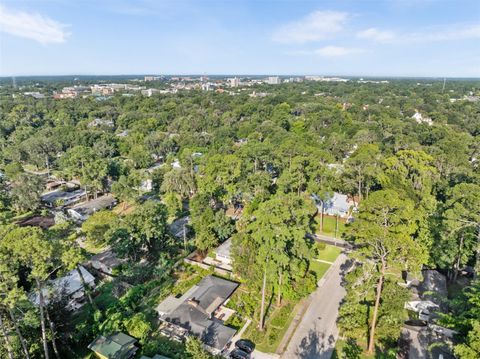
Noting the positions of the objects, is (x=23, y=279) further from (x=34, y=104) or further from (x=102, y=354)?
(x=34, y=104)

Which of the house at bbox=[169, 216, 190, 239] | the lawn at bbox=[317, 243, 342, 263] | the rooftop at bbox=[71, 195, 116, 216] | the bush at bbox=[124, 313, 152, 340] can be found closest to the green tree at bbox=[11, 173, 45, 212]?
the rooftop at bbox=[71, 195, 116, 216]

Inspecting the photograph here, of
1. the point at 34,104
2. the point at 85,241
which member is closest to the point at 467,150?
the point at 85,241

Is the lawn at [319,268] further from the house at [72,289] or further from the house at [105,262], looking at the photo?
the house at [72,289]

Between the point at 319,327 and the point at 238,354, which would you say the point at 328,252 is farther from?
the point at 238,354

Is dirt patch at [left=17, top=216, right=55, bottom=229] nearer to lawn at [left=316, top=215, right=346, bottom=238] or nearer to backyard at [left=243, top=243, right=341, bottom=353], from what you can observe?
backyard at [left=243, top=243, right=341, bottom=353]

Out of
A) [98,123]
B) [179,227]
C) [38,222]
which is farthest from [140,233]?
[98,123]
